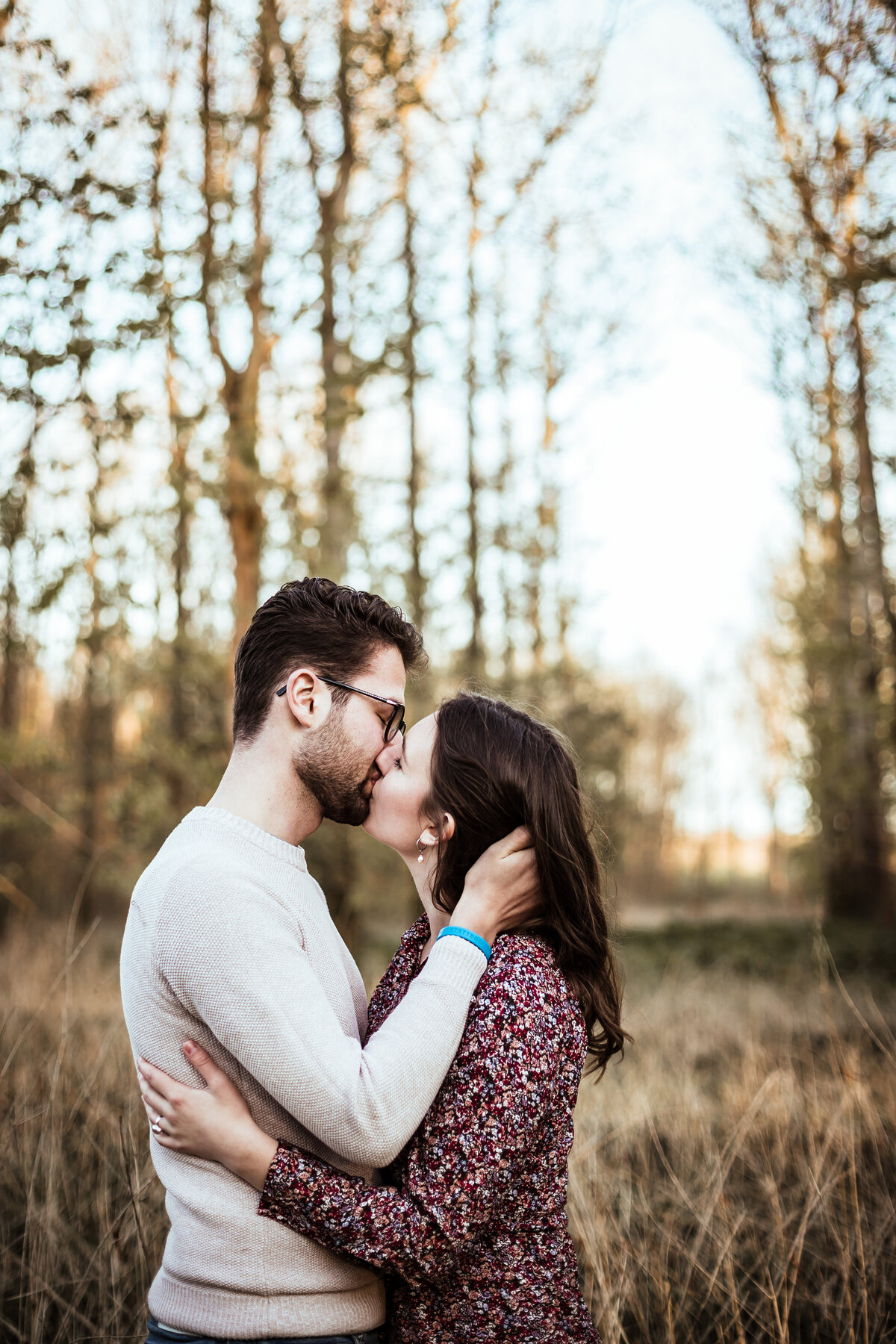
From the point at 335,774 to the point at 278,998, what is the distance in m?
0.59

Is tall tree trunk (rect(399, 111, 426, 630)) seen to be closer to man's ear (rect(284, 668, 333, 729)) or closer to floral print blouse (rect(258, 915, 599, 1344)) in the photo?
man's ear (rect(284, 668, 333, 729))

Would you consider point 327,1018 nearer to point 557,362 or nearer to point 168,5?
point 168,5

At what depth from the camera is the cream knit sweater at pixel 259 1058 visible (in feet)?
5.38

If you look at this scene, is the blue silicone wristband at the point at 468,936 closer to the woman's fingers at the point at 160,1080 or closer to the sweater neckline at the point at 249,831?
the sweater neckline at the point at 249,831

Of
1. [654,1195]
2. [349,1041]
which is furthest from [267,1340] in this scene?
[654,1195]

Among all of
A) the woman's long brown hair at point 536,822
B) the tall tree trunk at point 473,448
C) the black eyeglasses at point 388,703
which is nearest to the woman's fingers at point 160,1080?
the woman's long brown hair at point 536,822

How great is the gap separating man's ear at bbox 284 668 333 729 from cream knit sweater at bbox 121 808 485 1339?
0.32 m

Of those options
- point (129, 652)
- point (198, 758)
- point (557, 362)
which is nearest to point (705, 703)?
point (557, 362)

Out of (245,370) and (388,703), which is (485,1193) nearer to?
(388,703)

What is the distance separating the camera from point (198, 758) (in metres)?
8.09

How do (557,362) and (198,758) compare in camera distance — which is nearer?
(198,758)

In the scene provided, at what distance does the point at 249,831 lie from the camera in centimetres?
198

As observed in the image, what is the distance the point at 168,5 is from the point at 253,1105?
796 centimetres

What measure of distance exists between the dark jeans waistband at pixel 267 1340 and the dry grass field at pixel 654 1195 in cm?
59
